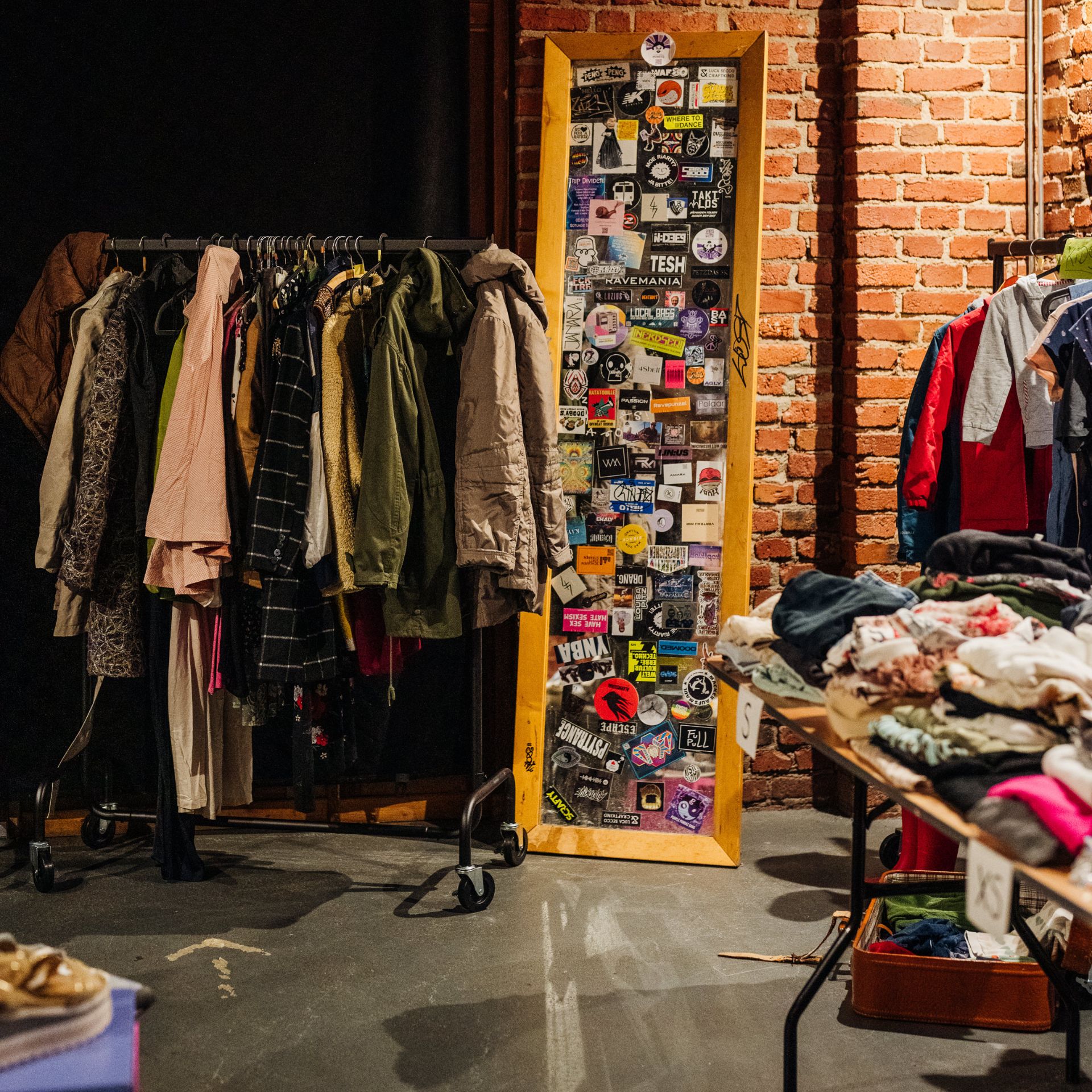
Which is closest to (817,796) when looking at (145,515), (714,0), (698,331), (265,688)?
(698,331)

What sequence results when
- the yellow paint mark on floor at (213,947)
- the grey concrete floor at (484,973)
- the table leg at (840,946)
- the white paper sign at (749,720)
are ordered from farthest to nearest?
the yellow paint mark on floor at (213,947)
the grey concrete floor at (484,973)
the table leg at (840,946)
the white paper sign at (749,720)

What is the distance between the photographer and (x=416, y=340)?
9.89 feet

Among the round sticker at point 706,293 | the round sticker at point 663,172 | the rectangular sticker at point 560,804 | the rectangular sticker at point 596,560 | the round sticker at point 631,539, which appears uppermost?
the round sticker at point 663,172

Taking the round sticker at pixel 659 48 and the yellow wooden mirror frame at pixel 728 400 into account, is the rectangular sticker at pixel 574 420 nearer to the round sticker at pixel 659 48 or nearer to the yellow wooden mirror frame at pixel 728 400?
the yellow wooden mirror frame at pixel 728 400

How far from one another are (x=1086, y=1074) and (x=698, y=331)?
2144 mm

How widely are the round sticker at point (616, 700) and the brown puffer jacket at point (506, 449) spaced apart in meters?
0.47

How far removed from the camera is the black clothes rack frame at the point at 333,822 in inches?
121

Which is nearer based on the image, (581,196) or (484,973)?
(484,973)

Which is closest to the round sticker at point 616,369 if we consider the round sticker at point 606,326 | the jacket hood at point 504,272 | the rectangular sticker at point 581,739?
the round sticker at point 606,326

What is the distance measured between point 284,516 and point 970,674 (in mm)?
1894

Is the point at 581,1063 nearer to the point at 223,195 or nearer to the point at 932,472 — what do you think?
the point at 932,472

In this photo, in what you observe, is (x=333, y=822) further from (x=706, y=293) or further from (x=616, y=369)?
(x=706, y=293)

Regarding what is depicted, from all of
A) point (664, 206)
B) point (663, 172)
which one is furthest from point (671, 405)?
point (663, 172)

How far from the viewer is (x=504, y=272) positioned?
3.04 meters
